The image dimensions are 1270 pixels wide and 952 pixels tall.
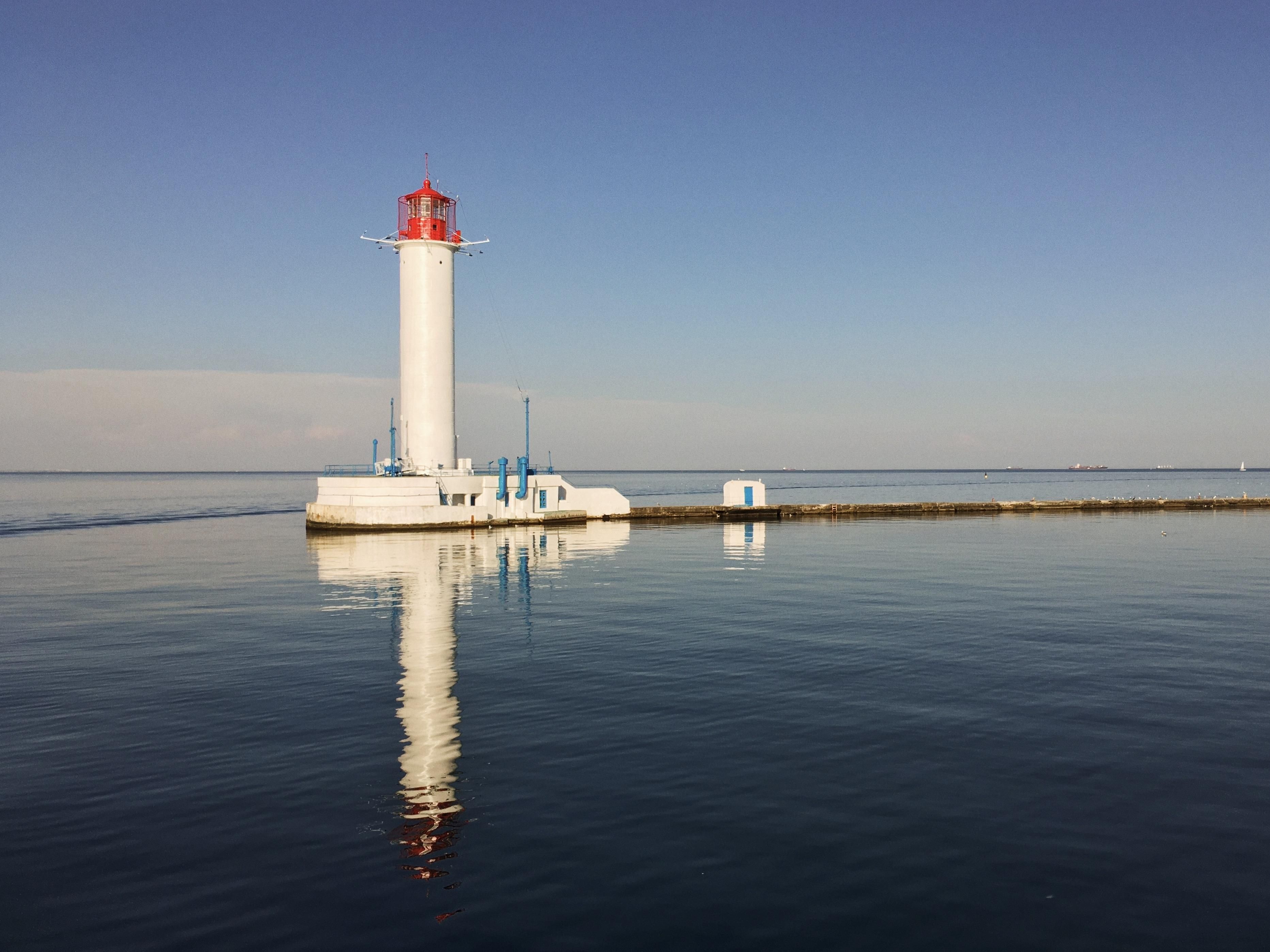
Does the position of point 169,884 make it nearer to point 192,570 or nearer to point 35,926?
point 35,926

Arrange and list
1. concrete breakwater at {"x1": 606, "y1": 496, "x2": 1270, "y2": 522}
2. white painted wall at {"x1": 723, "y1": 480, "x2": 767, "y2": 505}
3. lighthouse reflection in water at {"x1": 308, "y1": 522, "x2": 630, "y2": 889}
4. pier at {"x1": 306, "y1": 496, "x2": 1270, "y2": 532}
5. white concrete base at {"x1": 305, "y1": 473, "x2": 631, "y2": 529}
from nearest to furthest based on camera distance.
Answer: lighthouse reflection in water at {"x1": 308, "y1": 522, "x2": 630, "y2": 889} → white concrete base at {"x1": 305, "y1": 473, "x2": 631, "y2": 529} → pier at {"x1": 306, "y1": 496, "x2": 1270, "y2": 532} → concrete breakwater at {"x1": 606, "y1": 496, "x2": 1270, "y2": 522} → white painted wall at {"x1": 723, "y1": 480, "x2": 767, "y2": 505}

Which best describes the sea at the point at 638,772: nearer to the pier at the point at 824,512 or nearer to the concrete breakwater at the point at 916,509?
the pier at the point at 824,512

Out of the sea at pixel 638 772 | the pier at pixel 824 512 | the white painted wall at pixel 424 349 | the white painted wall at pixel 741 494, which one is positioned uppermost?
the white painted wall at pixel 424 349

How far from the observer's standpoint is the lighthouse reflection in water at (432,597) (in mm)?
10531

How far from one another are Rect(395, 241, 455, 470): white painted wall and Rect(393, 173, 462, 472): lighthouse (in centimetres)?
3

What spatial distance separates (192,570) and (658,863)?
36.5 metres

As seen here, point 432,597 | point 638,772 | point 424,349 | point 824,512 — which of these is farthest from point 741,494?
point 638,772

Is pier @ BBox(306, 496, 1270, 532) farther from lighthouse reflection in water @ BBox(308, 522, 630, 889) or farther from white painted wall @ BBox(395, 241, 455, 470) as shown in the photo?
white painted wall @ BBox(395, 241, 455, 470)

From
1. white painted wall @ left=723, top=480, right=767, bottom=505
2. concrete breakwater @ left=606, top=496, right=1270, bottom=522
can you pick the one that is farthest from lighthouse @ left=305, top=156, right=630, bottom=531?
white painted wall @ left=723, top=480, right=767, bottom=505

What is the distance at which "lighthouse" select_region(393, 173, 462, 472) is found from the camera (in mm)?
57625

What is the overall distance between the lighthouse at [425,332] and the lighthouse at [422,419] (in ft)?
0.16

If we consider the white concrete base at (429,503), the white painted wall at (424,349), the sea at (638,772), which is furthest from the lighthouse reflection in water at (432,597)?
the white painted wall at (424,349)

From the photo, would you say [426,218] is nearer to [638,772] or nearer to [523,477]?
[523,477]

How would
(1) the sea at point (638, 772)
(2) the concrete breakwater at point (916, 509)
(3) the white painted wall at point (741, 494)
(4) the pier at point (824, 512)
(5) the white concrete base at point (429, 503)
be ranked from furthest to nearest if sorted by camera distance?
1. (3) the white painted wall at point (741, 494)
2. (2) the concrete breakwater at point (916, 509)
3. (4) the pier at point (824, 512)
4. (5) the white concrete base at point (429, 503)
5. (1) the sea at point (638, 772)
